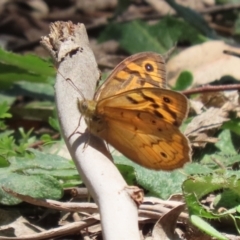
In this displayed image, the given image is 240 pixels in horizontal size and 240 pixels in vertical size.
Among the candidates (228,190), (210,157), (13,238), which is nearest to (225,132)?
(210,157)

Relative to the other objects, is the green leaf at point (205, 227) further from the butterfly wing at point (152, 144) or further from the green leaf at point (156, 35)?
the green leaf at point (156, 35)

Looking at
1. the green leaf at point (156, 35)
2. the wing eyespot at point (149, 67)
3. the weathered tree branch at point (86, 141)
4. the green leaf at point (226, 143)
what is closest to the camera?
the weathered tree branch at point (86, 141)

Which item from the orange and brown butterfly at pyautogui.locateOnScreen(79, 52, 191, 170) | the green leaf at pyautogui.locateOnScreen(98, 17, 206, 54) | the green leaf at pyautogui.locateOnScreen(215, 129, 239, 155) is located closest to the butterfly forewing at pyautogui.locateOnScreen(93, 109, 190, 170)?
the orange and brown butterfly at pyautogui.locateOnScreen(79, 52, 191, 170)

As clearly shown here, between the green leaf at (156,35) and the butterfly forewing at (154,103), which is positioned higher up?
the butterfly forewing at (154,103)

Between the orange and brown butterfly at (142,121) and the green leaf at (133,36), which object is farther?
the green leaf at (133,36)

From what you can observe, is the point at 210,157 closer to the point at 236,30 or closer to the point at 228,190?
the point at 228,190

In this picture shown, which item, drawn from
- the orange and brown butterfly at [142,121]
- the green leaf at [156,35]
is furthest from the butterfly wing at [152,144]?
the green leaf at [156,35]

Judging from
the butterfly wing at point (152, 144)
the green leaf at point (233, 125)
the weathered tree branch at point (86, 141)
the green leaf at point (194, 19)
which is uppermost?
the weathered tree branch at point (86, 141)

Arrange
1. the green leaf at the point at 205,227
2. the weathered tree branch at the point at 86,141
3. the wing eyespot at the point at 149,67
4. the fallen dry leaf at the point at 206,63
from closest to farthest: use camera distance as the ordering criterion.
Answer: the weathered tree branch at the point at 86,141
the green leaf at the point at 205,227
the wing eyespot at the point at 149,67
the fallen dry leaf at the point at 206,63
